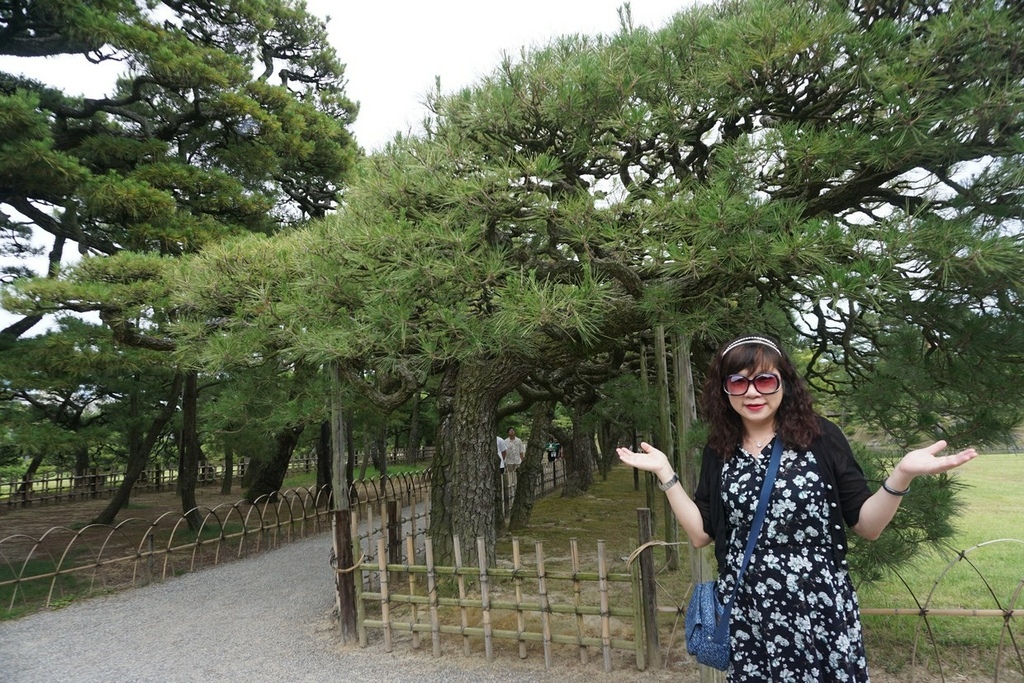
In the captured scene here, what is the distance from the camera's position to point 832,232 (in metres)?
2.07

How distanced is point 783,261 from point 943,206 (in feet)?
2.59

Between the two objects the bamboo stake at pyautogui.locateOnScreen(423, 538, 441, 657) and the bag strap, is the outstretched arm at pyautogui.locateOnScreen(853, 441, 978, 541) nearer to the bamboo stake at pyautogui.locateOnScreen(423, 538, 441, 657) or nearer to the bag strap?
the bag strap

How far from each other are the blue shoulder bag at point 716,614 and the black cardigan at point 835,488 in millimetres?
79

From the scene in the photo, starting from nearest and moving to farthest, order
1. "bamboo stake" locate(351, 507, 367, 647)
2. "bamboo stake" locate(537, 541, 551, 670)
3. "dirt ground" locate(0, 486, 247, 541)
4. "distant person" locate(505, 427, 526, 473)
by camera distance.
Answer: "bamboo stake" locate(537, 541, 551, 670) < "bamboo stake" locate(351, 507, 367, 647) < "dirt ground" locate(0, 486, 247, 541) < "distant person" locate(505, 427, 526, 473)

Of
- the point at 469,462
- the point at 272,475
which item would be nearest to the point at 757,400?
the point at 469,462

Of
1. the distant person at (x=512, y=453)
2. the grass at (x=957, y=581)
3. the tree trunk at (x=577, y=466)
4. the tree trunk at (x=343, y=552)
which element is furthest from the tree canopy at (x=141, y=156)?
the tree trunk at (x=577, y=466)

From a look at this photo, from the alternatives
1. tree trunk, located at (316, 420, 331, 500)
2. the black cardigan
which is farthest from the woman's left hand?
tree trunk, located at (316, 420, 331, 500)

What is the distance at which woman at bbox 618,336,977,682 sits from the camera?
4.50 ft

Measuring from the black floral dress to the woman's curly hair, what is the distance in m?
0.06

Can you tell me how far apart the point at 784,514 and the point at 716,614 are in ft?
1.09

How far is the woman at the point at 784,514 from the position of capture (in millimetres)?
1370

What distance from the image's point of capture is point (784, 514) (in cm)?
140

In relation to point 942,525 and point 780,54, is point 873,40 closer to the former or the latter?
point 780,54

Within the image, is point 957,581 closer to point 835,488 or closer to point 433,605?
point 433,605
